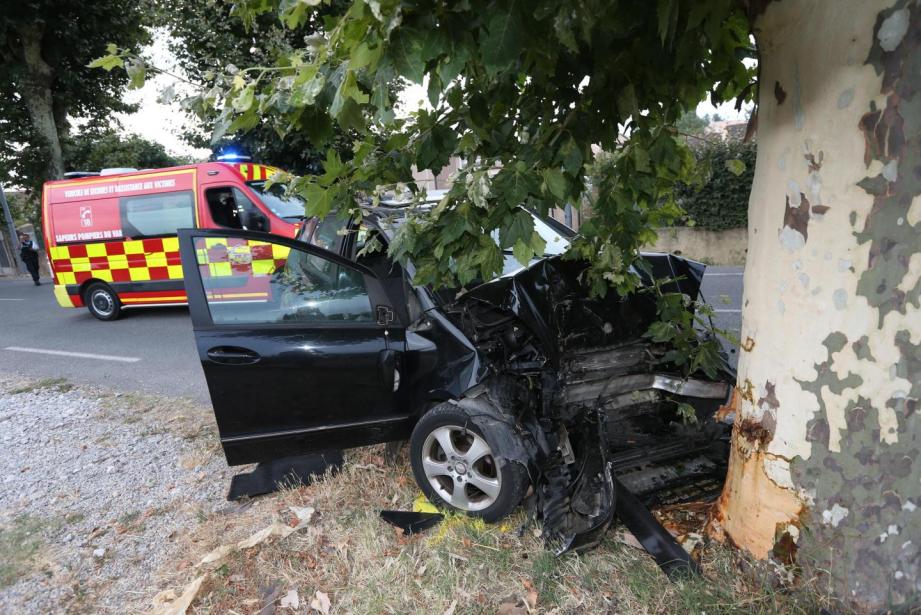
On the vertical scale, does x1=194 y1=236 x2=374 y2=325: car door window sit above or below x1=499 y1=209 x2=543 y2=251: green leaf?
below

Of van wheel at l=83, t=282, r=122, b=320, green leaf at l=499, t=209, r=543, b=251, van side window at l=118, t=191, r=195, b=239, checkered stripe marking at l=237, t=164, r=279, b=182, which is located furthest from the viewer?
van wheel at l=83, t=282, r=122, b=320

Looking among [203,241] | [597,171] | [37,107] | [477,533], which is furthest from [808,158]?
[37,107]

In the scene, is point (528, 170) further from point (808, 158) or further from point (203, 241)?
point (203, 241)

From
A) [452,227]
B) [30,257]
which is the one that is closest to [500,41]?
[452,227]

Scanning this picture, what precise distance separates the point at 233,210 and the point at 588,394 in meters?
6.97

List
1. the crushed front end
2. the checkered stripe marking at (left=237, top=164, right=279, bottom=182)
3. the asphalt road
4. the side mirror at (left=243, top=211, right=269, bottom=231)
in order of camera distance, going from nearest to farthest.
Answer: the crushed front end → the asphalt road → the side mirror at (left=243, top=211, right=269, bottom=231) → the checkered stripe marking at (left=237, top=164, right=279, bottom=182)

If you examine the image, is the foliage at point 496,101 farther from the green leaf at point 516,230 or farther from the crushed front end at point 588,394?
the crushed front end at point 588,394

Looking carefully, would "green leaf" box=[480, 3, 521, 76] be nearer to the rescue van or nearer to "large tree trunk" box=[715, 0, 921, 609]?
"large tree trunk" box=[715, 0, 921, 609]

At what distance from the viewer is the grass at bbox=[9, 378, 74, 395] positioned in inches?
221

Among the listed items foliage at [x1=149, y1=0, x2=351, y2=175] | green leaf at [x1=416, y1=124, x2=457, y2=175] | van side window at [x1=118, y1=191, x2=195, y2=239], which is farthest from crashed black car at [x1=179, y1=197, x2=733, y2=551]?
foliage at [x1=149, y1=0, x2=351, y2=175]

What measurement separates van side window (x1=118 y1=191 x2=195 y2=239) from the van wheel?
4.11 feet

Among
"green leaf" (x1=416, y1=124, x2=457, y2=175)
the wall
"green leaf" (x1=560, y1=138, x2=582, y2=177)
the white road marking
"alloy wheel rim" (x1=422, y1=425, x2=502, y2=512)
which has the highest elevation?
"green leaf" (x1=416, y1=124, x2=457, y2=175)

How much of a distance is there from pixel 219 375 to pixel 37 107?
56.5 ft

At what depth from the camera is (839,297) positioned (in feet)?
5.45
